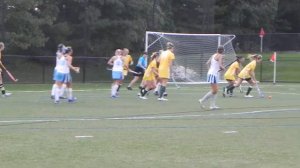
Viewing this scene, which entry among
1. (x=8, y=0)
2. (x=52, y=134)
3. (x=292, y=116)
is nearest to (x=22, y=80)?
(x=8, y=0)

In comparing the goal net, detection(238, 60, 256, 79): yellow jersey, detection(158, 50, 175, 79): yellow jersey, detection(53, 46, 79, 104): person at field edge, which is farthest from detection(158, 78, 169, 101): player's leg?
the goal net

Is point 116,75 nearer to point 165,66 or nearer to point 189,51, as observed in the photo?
point 165,66

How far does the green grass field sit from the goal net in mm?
16025

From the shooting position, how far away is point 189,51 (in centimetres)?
3703

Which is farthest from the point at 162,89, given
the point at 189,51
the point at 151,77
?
the point at 189,51

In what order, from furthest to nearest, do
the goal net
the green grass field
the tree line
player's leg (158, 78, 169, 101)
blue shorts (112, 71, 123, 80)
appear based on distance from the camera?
the tree line → the goal net → blue shorts (112, 71, 123, 80) → player's leg (158, 78, 169, 101) → the green grass field

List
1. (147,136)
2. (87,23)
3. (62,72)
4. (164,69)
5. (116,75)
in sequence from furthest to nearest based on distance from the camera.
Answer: (87,23), (116,75), (164,69), (62,72), (147,136)

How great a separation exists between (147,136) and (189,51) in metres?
25.2

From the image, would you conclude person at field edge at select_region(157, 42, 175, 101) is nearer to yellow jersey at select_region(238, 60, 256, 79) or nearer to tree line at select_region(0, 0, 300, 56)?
yellow jersey at select_region(238, 60, 256, 79)

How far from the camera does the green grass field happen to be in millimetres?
9477

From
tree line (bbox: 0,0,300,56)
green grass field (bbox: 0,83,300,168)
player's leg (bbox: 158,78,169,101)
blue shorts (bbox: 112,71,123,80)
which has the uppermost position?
tree line (bbox: 0,0,300,56)

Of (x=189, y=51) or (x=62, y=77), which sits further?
(x=189, y=51)

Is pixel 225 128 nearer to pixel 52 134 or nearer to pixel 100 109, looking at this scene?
pixel 52 134

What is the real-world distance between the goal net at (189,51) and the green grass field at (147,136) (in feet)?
52.6
